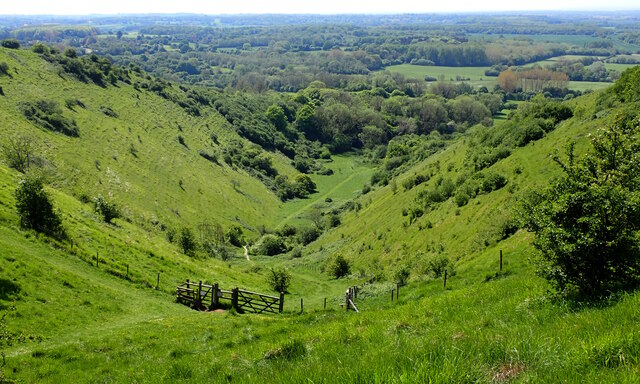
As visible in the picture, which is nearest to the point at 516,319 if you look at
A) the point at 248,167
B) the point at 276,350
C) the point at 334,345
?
the point at 334,345

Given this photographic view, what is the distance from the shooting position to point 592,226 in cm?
985

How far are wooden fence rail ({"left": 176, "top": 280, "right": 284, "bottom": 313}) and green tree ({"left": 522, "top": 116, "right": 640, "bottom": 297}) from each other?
1789cm

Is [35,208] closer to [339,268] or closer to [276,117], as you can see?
[339,268]

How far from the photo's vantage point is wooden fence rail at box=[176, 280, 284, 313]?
2580 centimetres

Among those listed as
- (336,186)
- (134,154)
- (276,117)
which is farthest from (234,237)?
(276,117)

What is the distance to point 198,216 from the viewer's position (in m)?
77.4

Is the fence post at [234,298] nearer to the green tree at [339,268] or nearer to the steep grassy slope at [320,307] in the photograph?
the steep grassy slope at [320,307]

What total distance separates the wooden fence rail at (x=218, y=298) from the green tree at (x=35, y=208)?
11195 millimetres

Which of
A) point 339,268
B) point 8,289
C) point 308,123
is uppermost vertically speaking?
point 8,289

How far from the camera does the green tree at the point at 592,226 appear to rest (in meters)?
10.0

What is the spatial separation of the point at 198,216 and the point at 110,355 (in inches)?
2486

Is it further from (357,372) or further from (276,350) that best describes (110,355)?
(357,372)

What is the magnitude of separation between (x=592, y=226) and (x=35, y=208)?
33.6 metres

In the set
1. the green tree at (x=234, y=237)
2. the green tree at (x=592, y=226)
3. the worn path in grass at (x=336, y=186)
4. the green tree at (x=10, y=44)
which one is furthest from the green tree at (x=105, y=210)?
the green tree at (x=10, y=44)
